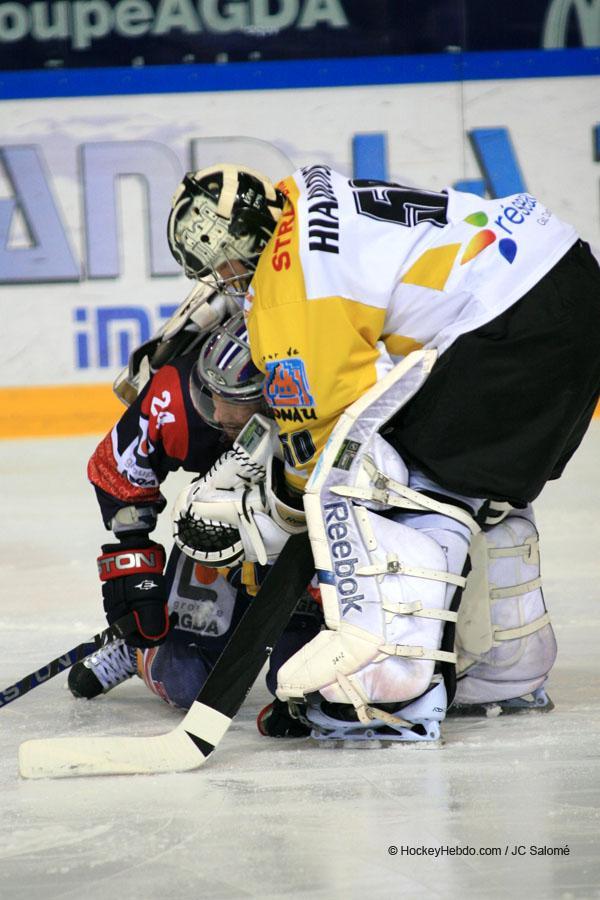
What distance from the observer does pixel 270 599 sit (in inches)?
88.3

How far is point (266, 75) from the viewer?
6.27 m

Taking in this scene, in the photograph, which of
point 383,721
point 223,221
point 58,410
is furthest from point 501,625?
point 58,410

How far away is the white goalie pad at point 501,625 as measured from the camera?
2344 millimetres

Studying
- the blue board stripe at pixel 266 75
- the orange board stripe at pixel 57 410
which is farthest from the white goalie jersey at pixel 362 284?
the blue board stripe at pixel 266 75

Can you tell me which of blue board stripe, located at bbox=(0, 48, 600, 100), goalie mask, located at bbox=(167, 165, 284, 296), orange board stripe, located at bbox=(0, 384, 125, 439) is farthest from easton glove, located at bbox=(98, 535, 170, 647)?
blue board stripe, located at bbox=(0, 48, 600, 100)

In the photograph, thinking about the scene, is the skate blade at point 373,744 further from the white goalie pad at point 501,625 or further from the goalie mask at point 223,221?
the goalie mask at point 223,221

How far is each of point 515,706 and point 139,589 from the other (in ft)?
2.27

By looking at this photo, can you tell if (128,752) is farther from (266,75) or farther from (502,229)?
(266,75)

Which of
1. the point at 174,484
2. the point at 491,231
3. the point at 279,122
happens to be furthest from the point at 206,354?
the point at 279,122

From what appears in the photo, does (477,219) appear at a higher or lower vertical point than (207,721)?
higher

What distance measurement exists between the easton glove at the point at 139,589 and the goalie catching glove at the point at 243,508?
8 centimetres

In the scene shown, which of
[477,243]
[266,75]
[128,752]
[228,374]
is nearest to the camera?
[128,752]

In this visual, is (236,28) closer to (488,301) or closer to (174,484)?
(174,484)

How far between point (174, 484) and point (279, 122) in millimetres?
2271
